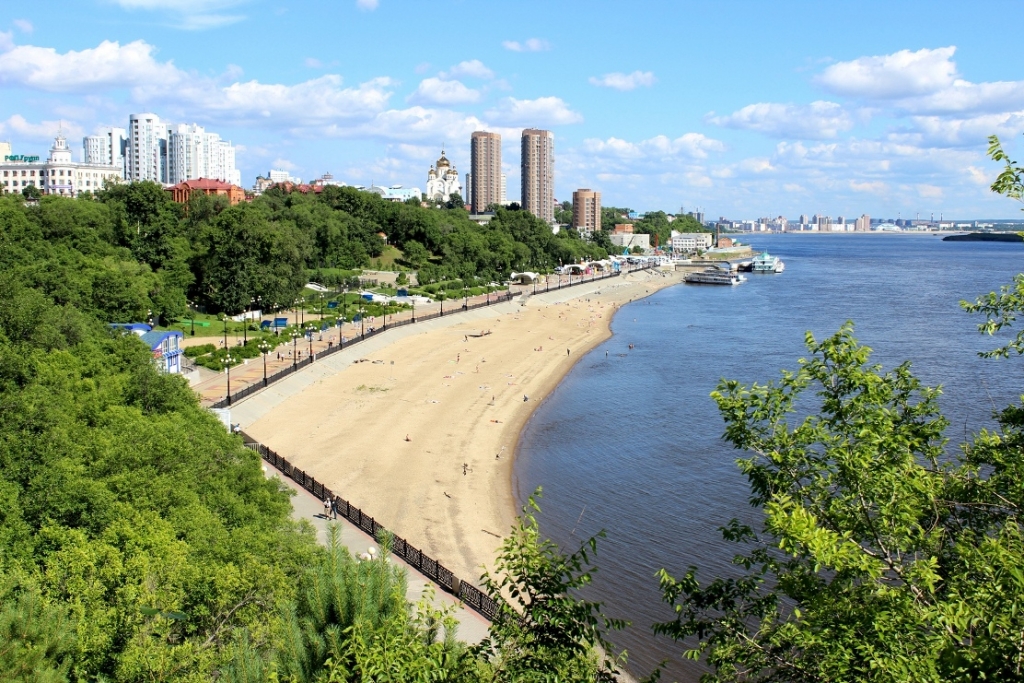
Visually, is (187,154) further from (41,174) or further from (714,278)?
(714,278)

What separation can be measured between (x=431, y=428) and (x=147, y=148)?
16931cm

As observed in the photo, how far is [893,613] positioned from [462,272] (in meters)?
94.3

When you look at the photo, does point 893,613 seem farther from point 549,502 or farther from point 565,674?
point 549,502

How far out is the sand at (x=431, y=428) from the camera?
2761 cm

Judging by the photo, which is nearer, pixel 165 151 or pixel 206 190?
pixel 206 190

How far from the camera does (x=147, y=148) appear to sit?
185 metres

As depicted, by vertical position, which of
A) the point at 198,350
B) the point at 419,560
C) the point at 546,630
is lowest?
the point at 419,560

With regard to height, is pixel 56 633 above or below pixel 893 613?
below

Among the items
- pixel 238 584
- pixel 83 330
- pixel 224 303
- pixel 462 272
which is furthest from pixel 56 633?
pixel 462 272

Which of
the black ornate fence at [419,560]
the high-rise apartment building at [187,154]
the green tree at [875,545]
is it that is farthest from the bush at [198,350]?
the high-rise apartment building at [187,154]

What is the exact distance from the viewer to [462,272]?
100 meters

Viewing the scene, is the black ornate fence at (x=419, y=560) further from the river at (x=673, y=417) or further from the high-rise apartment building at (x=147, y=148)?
the high-rise apartment building at (x=147, y=148)

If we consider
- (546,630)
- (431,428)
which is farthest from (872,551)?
(431,428)

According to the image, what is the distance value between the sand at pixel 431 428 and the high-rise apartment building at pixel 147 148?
456 ft
